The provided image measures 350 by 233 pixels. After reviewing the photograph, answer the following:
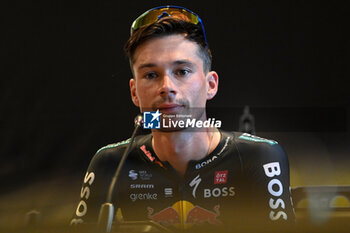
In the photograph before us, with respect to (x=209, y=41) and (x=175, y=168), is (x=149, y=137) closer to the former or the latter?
(x=175, y=168)

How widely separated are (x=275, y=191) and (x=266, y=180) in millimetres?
48

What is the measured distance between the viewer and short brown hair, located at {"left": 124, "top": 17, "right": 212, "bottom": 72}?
125cm

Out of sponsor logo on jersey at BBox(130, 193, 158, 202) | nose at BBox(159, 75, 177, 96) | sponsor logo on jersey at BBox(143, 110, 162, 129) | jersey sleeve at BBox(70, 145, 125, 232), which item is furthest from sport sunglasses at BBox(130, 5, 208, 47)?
sponsor logo on jersey at BBox(130, 193, 158, 202)

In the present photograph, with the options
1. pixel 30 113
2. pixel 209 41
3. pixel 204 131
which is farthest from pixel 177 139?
pixel 30 113

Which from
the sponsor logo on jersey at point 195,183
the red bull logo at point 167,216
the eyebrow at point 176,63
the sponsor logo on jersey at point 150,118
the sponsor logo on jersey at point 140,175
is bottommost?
the red bull logo at point 167,216

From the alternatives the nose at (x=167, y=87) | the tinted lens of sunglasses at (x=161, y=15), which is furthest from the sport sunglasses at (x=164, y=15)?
the nose at (x=167, y=87)

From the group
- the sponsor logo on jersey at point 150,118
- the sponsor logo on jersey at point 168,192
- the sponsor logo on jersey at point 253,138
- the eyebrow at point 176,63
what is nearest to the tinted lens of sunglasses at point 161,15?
the eyebrow at point 176,63

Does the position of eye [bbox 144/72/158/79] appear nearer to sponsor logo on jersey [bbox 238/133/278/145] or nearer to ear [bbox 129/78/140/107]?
ear [bbox 129/78/140/107]

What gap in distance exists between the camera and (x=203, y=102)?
50.1 inches

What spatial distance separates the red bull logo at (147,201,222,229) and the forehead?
18.8 inches

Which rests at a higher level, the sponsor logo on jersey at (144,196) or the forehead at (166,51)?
the forehead at (166,51)

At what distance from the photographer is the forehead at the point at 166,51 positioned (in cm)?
121

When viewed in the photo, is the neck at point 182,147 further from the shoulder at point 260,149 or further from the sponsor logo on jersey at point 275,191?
the sponsor logo on jersey at point 275,191

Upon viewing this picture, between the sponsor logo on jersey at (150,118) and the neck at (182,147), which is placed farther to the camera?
→ the neck at (182,147)
